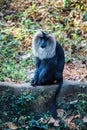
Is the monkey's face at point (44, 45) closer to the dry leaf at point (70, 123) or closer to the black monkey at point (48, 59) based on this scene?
the black monkey at point (48, 59)

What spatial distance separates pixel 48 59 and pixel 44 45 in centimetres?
25

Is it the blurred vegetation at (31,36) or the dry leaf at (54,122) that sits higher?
the blurred vegetation at (31,36)

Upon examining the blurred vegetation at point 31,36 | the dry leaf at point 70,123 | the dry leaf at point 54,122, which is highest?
the blurred vegetation at point 31,36

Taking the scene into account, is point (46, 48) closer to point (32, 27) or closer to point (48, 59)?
point (48, 59)

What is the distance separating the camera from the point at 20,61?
8.73 meters

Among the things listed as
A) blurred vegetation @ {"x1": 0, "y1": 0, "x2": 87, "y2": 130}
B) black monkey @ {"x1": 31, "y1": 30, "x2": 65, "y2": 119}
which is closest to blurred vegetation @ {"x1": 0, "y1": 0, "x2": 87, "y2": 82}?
blurred vegetation @ {"x1": 0, "y1": 0, "x2": 87, "y2": 130}

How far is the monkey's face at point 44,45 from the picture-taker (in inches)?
265

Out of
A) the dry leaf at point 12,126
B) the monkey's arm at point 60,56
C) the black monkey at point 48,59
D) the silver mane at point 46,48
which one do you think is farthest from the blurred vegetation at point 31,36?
the silver mane at point 46,48

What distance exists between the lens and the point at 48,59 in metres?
6.78

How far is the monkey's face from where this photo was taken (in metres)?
6.72

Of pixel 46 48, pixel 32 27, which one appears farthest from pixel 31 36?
pixel 46 48

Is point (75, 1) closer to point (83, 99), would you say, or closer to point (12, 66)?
point (12, 66)

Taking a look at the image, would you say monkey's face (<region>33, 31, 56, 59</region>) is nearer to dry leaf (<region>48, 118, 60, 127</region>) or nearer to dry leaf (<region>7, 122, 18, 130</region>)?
dry leaf (<region>48, 118, 60, 127</region>)

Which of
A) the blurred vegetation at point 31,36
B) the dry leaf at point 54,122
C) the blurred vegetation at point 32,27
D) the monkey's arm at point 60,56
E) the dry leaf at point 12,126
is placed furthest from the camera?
→ the blurred vegetation at point 32,27
